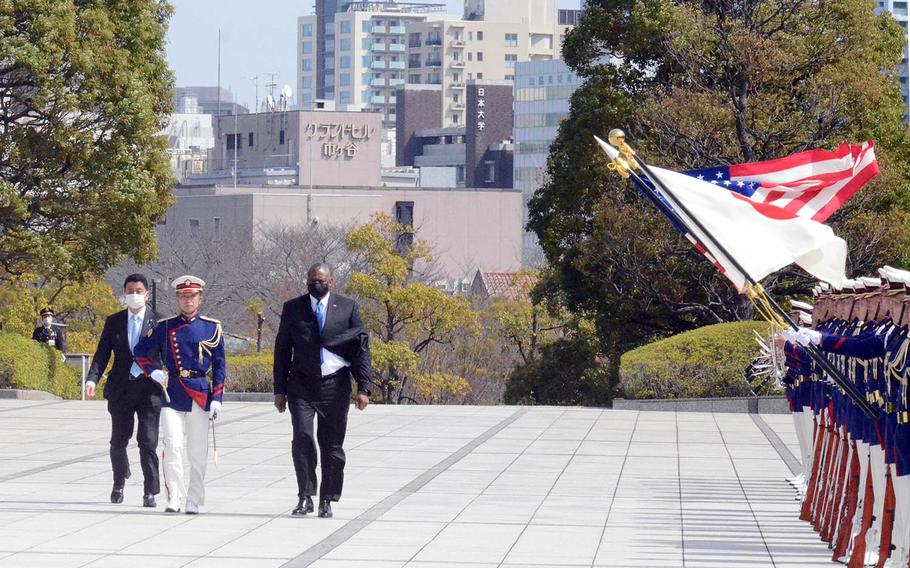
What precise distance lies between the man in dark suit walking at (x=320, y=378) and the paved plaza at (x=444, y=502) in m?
0.35

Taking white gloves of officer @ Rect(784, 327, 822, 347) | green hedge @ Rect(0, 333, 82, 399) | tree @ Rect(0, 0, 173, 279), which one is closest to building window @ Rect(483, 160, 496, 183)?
green hedge @ Rect(0, 333, 82, 399)

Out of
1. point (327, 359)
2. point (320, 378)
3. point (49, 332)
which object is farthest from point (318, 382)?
point (49, 332)

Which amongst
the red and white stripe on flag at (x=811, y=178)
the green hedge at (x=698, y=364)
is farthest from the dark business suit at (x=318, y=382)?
the green hedge at (x=698, y=364)

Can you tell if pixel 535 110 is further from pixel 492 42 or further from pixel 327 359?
pixel 327 359

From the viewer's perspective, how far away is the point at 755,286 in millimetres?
10406

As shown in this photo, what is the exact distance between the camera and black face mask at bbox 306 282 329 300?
12.3m

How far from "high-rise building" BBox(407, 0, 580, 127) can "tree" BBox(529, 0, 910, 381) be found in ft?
505

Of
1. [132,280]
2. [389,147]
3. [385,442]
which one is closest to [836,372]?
[132,280]

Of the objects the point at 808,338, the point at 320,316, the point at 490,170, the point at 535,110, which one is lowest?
the point at 320,316

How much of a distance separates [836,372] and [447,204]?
112 metres

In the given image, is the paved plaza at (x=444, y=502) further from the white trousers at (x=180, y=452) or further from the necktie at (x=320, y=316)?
the necktie at (x=320, y=316)

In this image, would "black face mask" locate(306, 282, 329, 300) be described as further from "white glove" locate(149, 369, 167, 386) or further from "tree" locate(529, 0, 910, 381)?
"tree" locate(529, 0, 910, 381)

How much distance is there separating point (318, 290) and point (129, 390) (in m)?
1.85

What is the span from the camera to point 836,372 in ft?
32.1
